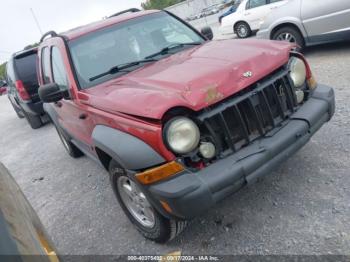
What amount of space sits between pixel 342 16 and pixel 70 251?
581 centimetres

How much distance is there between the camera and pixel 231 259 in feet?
8.96

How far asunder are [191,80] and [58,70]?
2.22 m

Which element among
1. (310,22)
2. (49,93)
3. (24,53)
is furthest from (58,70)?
(24,53)

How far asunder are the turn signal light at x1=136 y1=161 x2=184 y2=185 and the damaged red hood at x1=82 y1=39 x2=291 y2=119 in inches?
13.9

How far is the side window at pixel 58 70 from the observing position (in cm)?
401

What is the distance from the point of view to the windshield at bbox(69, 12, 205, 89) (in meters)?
3.74

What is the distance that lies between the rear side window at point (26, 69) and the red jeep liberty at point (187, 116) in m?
5.52

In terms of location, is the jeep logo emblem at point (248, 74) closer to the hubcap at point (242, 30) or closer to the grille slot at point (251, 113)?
the grille slot at point (251, 113)

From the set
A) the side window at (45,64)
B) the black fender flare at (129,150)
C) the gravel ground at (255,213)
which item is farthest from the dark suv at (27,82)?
the black fender flare at (129,150)

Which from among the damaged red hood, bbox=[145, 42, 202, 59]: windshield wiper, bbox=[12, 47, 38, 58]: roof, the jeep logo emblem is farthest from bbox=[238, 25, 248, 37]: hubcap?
the jeep logo emblem

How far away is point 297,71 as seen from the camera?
3.19 meters

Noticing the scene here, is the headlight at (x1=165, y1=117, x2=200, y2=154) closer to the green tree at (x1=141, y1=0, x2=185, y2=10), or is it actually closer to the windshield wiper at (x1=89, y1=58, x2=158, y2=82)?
the windshield wiper at (x1=89, y1=58, x2=158, y2=82)

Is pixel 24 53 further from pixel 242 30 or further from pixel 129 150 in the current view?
pixel 129 150

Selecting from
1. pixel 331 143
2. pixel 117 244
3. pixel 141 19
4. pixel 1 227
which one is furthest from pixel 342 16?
pixel 1 227
